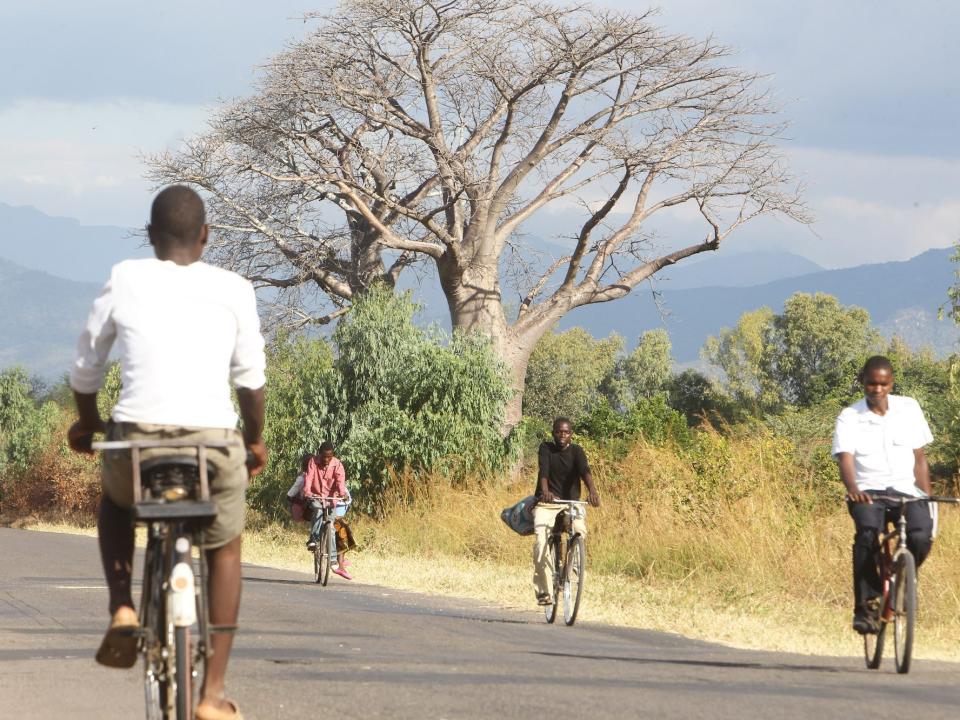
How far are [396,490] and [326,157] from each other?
32.2 feet

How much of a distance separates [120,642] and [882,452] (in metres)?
5.52

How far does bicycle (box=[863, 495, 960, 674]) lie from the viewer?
894cm

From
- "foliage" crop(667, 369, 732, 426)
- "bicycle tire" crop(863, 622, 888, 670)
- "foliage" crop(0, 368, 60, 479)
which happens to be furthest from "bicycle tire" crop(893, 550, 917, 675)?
"foliage" crop(667, 369, 732, 426)

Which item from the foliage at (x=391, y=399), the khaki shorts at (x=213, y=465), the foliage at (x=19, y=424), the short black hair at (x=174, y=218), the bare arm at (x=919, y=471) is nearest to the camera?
the khaki shorts at (x=213, y=465)

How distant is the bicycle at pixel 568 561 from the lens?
12.7 m

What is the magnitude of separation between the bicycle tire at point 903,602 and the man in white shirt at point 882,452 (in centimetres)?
16

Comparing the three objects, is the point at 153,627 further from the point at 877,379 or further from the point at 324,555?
the point at 324,555

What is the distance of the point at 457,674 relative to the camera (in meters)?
8.32

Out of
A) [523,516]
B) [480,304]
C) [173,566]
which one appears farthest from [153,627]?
[480,304]

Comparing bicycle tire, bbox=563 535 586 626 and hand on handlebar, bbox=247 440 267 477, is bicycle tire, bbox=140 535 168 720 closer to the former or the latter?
hand on handlebar, bbox=247 440 267 477

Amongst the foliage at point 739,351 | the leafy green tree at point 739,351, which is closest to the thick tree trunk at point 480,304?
the leafy green tree at point 739,351

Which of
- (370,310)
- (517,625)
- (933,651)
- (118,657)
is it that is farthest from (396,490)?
(118,657)

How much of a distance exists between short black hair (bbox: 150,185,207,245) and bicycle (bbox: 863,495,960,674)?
5.36 m

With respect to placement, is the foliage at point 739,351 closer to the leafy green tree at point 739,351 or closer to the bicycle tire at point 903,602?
the leafy green tree at point 739,351
